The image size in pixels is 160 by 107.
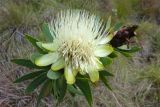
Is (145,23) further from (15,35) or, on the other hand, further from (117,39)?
(117,39)

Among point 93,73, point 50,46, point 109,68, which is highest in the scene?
point 50,46

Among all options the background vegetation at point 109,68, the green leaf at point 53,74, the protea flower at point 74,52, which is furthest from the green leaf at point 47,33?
the background vegetation at point 109,68

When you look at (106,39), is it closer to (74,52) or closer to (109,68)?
(74,52)

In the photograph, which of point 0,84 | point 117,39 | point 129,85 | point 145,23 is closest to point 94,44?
point 117,39

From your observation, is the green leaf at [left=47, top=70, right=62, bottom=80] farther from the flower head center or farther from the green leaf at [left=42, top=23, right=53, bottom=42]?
the green leaf at [left=42, top=23, right=53, bottom=42]

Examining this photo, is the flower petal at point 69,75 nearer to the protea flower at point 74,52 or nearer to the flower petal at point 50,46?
the protea flower at point 74,52

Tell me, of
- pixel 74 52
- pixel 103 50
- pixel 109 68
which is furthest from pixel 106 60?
pixel 109 68
